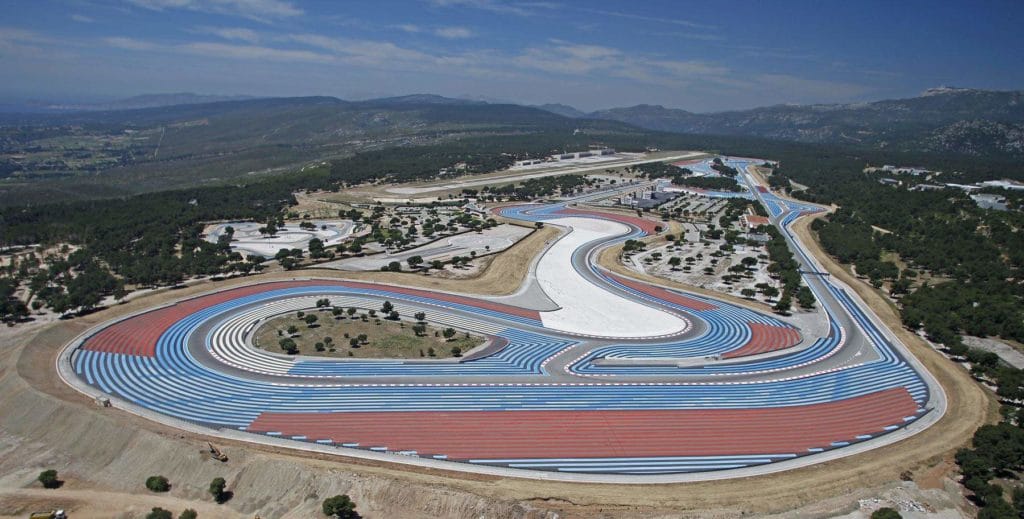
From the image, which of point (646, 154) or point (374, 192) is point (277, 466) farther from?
point (646, 154)

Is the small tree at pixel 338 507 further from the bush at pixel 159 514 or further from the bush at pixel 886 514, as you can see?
the bush at pixel 886 514

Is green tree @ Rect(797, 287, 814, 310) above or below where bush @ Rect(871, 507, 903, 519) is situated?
above

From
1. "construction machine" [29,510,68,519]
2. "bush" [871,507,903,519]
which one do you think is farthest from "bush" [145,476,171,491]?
"bush" [871,507,903,519]

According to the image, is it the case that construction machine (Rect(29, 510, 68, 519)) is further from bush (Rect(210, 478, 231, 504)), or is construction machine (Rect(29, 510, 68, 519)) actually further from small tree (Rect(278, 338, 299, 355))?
small tree (Rect(278, 338, 299, 355))

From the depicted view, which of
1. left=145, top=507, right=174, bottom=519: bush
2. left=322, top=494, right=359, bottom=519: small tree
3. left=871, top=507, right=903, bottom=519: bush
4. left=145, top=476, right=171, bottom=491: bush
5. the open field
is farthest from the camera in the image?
the open field

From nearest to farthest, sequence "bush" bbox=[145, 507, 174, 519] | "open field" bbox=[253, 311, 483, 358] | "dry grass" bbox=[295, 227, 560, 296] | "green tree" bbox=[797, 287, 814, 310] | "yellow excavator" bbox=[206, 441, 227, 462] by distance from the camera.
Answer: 1. "bush" bbox=[145, 507, 174, 519]
2. "yellow excavator" bbox=[206, 441, 227, 462]
3. "open field" bbox=[253, 311, 483, 358]
4. "green tree" bbox=[797, 287, 814, 310]
5. "dry grass" bbox=[295, 227, 560, 296]

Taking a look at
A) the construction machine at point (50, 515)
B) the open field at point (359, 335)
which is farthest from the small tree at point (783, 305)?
the construction machine at point (50, 515)
